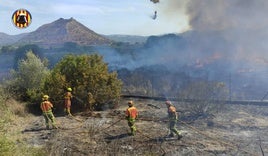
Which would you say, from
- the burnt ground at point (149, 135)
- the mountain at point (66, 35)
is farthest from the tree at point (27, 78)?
the mountain at point (66, 35)

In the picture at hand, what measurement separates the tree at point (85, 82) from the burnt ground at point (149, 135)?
1.82 m

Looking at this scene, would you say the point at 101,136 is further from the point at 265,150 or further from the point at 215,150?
the point at 265,150

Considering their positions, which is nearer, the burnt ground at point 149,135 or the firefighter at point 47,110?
the burnt ground at point 149,135

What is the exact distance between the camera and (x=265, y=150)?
14.9m

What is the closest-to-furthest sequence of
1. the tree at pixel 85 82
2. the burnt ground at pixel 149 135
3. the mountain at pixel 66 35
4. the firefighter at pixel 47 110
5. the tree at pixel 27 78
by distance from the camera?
the burnt ground at pixel 149 135
the firefighter at pixel 47 110
the tree at pixel 85 82
the tree at pixel 27 78
the mountain at pixel 66 35

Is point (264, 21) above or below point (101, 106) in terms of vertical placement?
above

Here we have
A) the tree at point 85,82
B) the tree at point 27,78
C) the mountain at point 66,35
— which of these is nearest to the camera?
the tree at point 85,82

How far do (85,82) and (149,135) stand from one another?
26.7 ft

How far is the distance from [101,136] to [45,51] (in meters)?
65.4

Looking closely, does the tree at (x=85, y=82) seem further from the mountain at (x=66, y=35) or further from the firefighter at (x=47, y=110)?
the mountain at (x=66, y=35)

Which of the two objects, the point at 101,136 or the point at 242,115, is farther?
the point at 242,115

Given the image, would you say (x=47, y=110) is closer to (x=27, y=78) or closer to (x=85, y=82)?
(x=85, y=82)

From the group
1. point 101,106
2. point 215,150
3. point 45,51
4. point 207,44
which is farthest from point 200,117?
point 45,51

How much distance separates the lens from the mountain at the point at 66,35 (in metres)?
93.6
